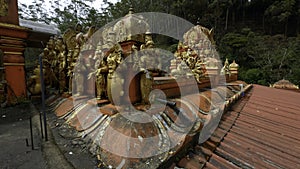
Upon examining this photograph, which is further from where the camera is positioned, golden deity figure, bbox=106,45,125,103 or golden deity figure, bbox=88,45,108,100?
golden deity figure, bbox=88,45,108,100

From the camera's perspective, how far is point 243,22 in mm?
21656

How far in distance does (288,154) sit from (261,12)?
25611 mm

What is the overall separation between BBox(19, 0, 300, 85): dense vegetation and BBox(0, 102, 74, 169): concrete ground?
11720mm

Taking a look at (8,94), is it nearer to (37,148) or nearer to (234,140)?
(37,148)

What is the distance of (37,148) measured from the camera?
217 cm

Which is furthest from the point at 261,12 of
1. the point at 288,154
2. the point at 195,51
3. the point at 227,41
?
the point at 288,154

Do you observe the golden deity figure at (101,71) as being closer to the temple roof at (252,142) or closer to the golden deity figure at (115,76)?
the golden deity figure at (115,76)

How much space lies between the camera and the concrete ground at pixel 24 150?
5.89ft

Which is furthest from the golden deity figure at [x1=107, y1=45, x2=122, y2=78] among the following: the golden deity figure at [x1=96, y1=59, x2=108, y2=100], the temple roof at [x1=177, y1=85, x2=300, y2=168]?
the temple roof at [x1=177, y1=85, x2=300, y2=168]

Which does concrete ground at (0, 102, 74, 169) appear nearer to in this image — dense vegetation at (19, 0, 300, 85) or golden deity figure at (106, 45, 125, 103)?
golden deity figure at (106, 45, 125, 103)

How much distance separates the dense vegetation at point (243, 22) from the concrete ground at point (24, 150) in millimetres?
11720

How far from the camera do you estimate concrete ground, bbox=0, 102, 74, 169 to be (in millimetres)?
1794

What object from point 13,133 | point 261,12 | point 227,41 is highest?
point 261,12

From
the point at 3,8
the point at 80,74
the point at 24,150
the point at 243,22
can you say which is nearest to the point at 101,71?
the point at 80,74
